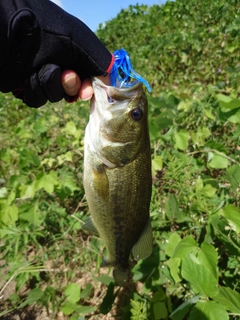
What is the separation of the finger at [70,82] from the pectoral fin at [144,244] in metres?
0.89

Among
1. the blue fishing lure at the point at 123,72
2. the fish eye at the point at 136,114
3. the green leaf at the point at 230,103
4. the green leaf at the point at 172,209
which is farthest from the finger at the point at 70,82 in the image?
the green leaf at the point at 230,103

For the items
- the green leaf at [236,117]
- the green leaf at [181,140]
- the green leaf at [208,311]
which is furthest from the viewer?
the green leaf at [181,140]

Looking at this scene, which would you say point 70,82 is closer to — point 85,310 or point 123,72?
point 123,72

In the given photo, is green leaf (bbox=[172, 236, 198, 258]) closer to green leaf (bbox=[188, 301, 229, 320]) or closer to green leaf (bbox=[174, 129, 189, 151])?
green leaf (bbox=[188, 301, 229, 320])

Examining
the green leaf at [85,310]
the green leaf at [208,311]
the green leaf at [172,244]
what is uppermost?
the green leaf at [172,244]

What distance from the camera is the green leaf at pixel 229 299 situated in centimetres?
152

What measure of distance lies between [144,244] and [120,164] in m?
0.53

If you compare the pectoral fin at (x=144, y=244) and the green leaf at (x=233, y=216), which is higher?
the pectoral fin at (x=144, y=244)

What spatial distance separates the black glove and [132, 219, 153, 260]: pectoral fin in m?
0.94

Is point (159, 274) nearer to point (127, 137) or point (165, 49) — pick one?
point (127, 137)

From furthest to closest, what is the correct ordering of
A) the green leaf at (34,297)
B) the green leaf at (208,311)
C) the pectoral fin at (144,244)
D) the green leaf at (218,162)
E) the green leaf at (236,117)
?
the green leaf at (236,117) → the green leaf at (218,162) → the green leaf at (34,297) → the pectoral fin at (144,244) → the green leaf at (208,311)

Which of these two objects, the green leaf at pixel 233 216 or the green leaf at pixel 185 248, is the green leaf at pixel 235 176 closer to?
the green leaf at pixel 233 216

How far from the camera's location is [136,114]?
1.66 meters

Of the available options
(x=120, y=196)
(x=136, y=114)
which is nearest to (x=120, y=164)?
(x=120, y=196)
